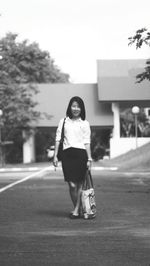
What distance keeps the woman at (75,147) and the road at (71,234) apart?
544mm

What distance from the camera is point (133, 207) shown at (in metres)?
12.3

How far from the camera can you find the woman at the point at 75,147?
10.7m

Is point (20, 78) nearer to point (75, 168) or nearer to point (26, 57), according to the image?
point (26, 57)

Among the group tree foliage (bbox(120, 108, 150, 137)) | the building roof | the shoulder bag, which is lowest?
tree foliage (bbox(120, 108, 150, 137))

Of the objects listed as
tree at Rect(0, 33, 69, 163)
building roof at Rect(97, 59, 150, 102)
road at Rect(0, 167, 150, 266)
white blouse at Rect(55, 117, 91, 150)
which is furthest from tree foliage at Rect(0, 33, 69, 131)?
white blouse at Rect(55, 117, 91, 150)

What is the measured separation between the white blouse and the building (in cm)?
4244

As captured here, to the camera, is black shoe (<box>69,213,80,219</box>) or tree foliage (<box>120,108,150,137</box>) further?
tree foliage (<box>120,108,150,137</box>)

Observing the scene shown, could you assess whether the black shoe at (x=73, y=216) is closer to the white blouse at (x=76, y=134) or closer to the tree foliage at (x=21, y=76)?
the white blouse at (x=76, y=134)

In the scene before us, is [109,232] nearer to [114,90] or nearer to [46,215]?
[46,215]

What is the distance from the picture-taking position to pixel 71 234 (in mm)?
8508

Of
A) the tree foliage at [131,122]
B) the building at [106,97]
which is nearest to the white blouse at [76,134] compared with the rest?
the building at [106,97]

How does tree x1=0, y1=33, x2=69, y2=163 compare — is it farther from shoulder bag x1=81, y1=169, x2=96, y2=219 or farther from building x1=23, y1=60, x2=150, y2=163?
shoulder bag x1=81, y1=169, x2=96, y2=219

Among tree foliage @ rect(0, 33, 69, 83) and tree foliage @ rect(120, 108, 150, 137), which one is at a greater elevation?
tree foliage @ rect(0, 33, 69, 83)

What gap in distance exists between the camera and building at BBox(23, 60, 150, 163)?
53.6 metres
